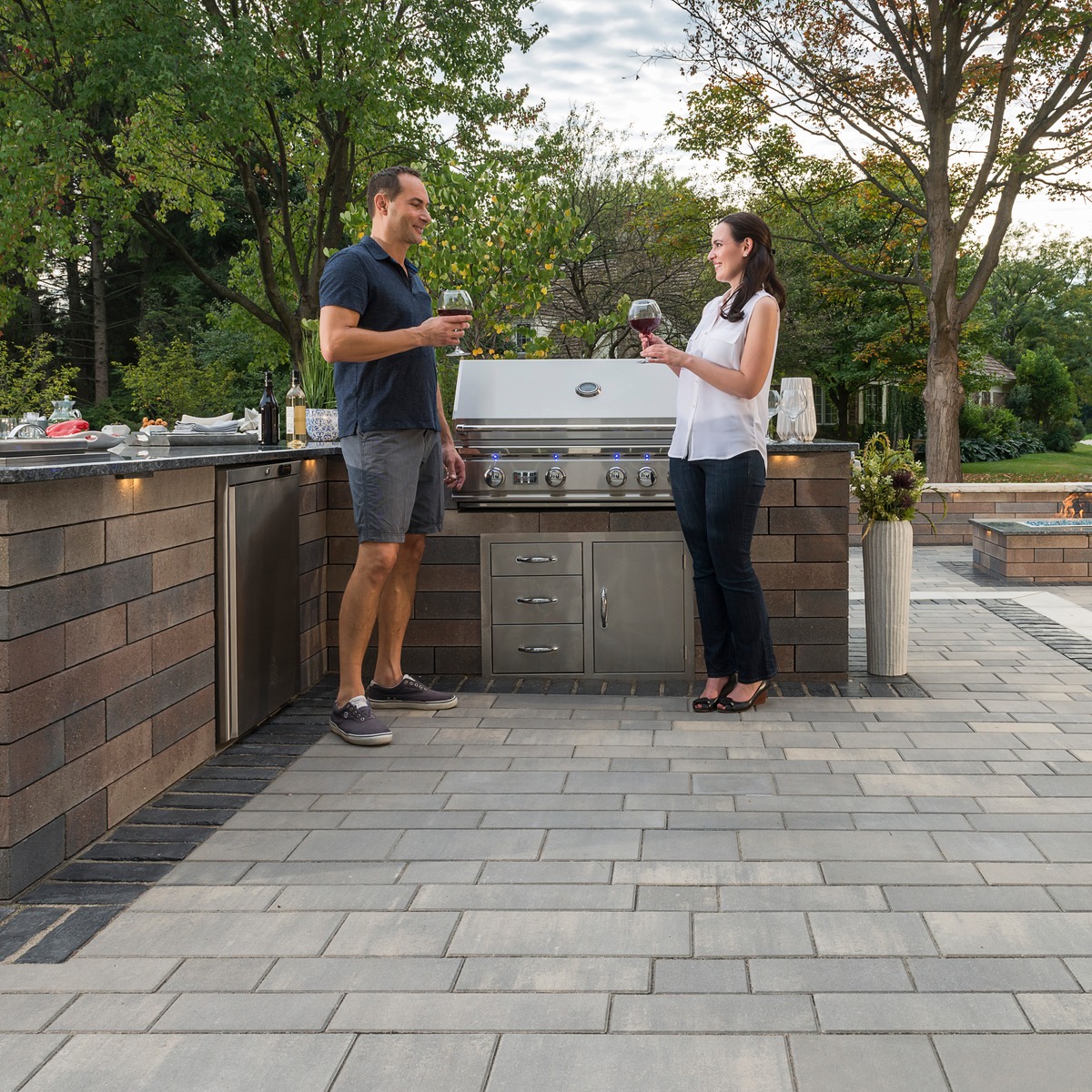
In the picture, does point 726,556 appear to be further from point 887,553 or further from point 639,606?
point 887,553

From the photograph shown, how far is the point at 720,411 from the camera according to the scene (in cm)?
420

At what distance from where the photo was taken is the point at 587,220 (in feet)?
69.1

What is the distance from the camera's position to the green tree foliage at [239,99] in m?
14.6

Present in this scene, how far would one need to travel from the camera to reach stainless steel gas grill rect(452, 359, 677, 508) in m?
4.88

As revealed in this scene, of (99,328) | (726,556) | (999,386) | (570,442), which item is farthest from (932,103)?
(999,386)

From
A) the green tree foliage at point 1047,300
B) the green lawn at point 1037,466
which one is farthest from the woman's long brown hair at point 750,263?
the green tree foliage at point 1047,300

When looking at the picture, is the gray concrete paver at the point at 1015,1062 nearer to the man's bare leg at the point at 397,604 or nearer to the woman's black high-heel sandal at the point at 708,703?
the woman's black high-heel sandal at the point at 708,703

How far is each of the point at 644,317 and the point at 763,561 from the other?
1.29m

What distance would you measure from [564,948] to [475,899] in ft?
1.09

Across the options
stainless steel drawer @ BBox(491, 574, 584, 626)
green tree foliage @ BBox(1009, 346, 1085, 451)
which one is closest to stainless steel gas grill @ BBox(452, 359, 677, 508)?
stainless steel drawer @ BBox(491, 574, 584, 626)

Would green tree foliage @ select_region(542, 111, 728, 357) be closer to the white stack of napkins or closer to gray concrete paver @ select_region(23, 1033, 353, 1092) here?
the white stack of napkins

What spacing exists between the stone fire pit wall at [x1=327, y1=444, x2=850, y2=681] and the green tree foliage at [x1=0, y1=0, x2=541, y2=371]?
11048mm

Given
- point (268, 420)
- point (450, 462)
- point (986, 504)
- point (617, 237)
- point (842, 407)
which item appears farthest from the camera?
point (842, 407)

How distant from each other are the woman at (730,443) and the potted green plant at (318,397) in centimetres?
161
